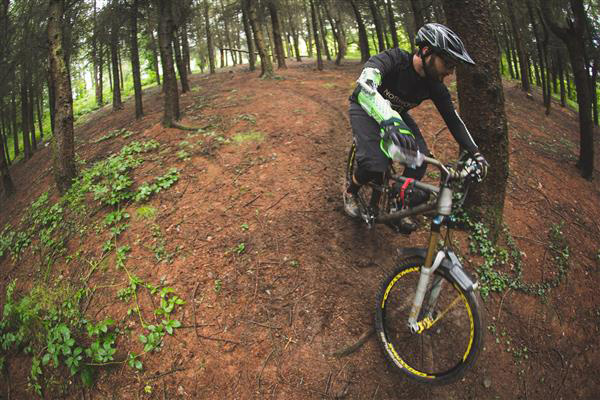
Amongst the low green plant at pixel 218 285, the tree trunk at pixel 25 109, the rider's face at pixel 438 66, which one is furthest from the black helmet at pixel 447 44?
the tree trunk at pixel 25 109

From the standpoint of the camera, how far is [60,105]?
642cm

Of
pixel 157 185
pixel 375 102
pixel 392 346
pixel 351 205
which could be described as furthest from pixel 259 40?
pixel 392 346

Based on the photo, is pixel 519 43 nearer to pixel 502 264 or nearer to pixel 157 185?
pixel 502 264

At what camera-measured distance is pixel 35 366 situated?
3.83 m

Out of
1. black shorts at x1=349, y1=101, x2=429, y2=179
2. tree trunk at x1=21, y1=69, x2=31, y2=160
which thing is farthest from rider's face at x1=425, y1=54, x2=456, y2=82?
tree trunk at x1=21, y1=69, x2=31, y2=160

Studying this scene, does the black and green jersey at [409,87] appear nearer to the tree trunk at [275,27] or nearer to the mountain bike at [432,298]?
the mountain bike at [432,298]

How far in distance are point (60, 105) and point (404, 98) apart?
6.43 m

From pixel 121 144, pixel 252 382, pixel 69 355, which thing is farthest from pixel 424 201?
pixel 121 144

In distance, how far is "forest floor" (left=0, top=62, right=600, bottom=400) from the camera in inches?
130

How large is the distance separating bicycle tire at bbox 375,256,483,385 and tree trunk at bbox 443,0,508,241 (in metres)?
1.90

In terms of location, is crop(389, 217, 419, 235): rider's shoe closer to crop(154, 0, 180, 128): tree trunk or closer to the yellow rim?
the yellow rim

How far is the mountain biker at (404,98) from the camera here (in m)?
2.99

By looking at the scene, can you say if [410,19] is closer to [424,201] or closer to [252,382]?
[424,201]

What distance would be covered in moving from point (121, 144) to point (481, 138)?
7.76 metres
